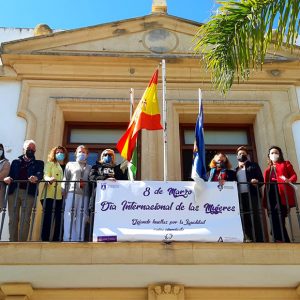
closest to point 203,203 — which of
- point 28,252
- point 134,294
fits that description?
point 134,294

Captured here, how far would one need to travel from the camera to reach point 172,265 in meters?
6.98

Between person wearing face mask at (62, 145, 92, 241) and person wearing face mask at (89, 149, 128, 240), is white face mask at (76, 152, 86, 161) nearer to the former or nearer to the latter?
person wearing face mask at (62, 145, 92, 241)

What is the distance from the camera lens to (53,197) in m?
7.80

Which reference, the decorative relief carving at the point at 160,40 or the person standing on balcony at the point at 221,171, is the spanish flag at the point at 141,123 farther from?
the decorative relief carving at the point at 160,40

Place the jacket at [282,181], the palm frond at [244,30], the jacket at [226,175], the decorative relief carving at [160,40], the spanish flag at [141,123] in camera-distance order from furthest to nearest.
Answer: the decorative relief carving at [160,40]
the spanish flag at [141,123]
the jacket at [226,175]
the jacket at [282,181]
the palm frond at [244,30]

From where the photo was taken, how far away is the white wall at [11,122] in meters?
9.34

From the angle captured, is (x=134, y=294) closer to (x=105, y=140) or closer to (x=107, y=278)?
(x=107, y=278)

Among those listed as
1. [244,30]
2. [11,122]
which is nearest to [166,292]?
[244,30]

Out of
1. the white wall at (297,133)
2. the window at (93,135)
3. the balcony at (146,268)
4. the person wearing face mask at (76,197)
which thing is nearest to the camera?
the balcony at (146,268)

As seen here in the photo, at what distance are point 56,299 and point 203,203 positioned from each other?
8.01 ft

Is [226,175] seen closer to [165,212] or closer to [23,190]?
[165,212]

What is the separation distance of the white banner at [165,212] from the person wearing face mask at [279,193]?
2.15 feet

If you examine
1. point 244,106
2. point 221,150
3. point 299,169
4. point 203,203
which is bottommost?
point 203,203

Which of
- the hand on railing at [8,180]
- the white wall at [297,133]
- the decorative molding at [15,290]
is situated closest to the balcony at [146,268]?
the decorative molding at [15,290]
